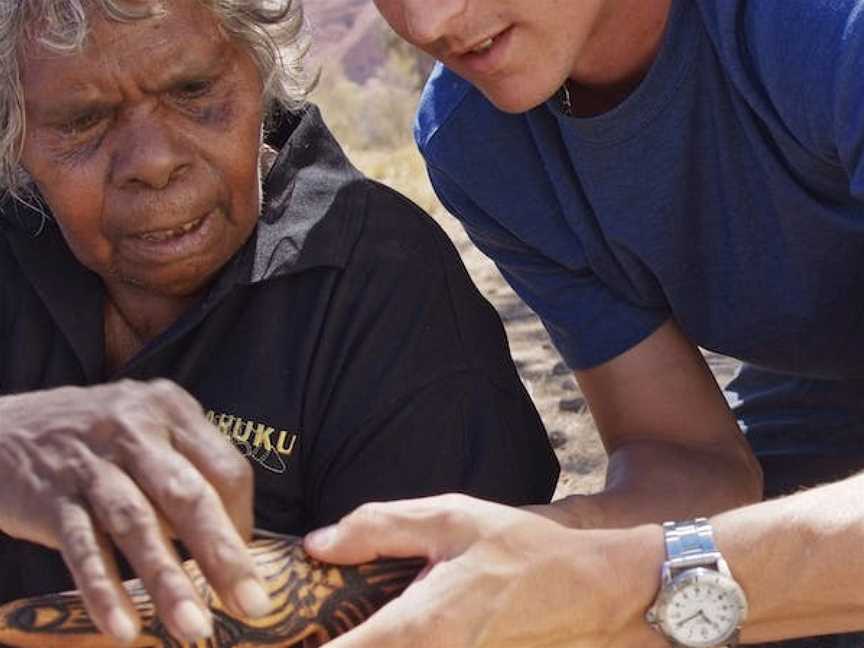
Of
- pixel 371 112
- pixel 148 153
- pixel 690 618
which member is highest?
pixel 148 153

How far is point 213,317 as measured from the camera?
2695 mm

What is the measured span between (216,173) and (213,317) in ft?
0.81

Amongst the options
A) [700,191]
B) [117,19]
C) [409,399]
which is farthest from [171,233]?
[700,191]

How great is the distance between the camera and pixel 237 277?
8.79 ft

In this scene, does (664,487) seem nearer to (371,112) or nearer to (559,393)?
(559,393)

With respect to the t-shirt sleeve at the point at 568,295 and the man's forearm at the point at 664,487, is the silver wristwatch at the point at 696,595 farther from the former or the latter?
the t-shirt sleeve at the point at 568,295

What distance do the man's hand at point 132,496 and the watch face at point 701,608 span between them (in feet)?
2.17

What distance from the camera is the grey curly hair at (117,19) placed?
2.50m

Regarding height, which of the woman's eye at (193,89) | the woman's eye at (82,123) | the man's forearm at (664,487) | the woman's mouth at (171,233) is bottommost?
the man's forearm at (664,487)

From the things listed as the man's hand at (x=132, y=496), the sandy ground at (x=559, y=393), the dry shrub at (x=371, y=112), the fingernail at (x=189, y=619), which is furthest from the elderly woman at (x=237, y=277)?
the dry shrub at (x=371, y=112)

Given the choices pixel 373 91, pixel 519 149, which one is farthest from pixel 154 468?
pixel 373 91

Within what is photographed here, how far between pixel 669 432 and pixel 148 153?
1055 mm

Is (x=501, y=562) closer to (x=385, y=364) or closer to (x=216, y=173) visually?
(x=385, y=364)

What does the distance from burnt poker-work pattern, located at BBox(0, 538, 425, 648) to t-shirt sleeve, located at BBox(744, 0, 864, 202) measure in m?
0.90
